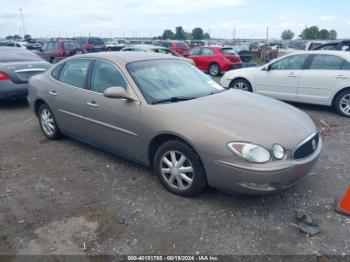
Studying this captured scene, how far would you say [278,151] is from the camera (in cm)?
314

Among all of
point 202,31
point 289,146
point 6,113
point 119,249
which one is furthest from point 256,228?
point 202,31

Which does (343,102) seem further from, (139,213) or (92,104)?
(139,213)

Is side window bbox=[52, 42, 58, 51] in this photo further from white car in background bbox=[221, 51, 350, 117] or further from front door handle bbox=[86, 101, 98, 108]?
front door handle bbox=[86, 101, 98, 108]

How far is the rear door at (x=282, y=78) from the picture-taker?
777 cm

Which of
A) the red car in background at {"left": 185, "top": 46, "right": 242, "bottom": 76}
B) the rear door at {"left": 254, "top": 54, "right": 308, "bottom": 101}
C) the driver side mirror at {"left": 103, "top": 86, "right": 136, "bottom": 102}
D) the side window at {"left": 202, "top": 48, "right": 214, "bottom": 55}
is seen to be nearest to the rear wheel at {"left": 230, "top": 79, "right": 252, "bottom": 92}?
the rear door at {"left": 254, "top": 54, "right": 308, "bottom": 101}

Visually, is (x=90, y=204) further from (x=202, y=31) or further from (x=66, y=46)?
(x=202, y=31)

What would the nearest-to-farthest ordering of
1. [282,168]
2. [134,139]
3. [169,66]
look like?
[282,168]
[134,139]
[169,66]

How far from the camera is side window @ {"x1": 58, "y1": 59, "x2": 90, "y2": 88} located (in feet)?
15.1

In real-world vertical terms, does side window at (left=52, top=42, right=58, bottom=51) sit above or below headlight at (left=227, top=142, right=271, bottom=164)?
above

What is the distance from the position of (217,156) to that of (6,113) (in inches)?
252

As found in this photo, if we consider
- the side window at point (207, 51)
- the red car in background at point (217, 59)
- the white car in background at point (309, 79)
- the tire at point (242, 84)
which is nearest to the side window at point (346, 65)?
the white car in background at point (309, 79)

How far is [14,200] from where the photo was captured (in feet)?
12.1

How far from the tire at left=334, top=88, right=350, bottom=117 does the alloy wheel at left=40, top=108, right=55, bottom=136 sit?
237 inches

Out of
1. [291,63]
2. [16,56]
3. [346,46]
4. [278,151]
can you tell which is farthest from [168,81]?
[346,46]
